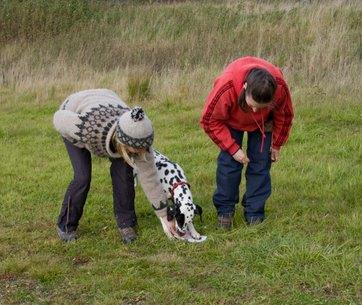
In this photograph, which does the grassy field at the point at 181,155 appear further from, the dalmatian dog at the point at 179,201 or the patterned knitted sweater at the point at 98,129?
the patterned knitted sweater at the point at 98,129

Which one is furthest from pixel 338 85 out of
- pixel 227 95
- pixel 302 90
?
pixel 227 95

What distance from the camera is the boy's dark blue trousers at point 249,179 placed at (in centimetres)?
483

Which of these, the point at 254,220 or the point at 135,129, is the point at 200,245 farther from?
the point at 135,129

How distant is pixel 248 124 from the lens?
4695 millimetres

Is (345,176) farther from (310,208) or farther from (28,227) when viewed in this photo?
(28,227)

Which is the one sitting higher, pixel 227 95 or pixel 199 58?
pixel 227 95

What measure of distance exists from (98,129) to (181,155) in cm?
255

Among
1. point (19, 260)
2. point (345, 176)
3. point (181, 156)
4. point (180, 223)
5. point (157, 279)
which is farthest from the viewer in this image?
point (181, 156)

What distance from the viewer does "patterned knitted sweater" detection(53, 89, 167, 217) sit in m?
4.50

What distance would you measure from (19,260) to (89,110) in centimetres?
113

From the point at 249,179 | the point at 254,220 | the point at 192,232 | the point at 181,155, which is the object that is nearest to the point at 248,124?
the point at 249,179

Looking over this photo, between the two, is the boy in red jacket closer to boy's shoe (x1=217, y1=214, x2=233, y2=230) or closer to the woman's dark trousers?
boy's shoe (x1=217, y1=214, x2=233, y2=230)

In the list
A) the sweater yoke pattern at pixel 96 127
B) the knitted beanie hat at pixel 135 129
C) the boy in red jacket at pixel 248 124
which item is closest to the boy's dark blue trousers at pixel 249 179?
the boy in red jacket at pixel 248 124

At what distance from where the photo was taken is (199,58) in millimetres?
12219
